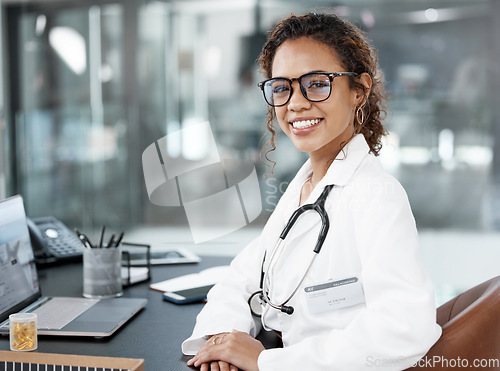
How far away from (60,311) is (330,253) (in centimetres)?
79

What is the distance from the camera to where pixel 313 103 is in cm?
136

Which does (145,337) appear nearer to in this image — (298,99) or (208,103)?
(298,99)

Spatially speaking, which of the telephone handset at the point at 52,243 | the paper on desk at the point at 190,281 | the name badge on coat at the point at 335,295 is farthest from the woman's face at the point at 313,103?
the telephone handset at the point at 52,243

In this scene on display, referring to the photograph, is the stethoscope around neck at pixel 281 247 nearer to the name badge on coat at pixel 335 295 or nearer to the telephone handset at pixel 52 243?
the name badge on coat at pixel 335 295

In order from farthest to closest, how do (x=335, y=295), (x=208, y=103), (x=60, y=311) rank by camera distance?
(x=208, y=103) < (x=60, y=311) < (x=335, y=295)

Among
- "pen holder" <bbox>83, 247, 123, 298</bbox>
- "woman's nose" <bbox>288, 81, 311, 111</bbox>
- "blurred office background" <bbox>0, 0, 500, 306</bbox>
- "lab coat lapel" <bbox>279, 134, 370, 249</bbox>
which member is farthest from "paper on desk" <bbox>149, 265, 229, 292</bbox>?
"blurred office background" <bbox>0, 0, 500, 306</bbox>

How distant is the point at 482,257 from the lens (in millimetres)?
4465

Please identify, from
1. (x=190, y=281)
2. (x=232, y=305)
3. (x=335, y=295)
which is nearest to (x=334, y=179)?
(x=335, y=295)

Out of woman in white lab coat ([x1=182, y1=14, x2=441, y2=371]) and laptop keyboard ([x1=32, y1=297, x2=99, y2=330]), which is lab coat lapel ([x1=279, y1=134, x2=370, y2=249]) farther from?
laptop keyboard ([x1=32, y1=297, x2=99, y2=330])

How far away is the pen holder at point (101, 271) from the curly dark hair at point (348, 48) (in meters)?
0.73

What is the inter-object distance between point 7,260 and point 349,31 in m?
1.09

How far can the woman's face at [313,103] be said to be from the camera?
1354 mm

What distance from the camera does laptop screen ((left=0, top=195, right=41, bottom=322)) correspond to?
1495 mm

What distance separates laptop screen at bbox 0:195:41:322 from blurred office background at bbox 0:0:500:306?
2483mm
